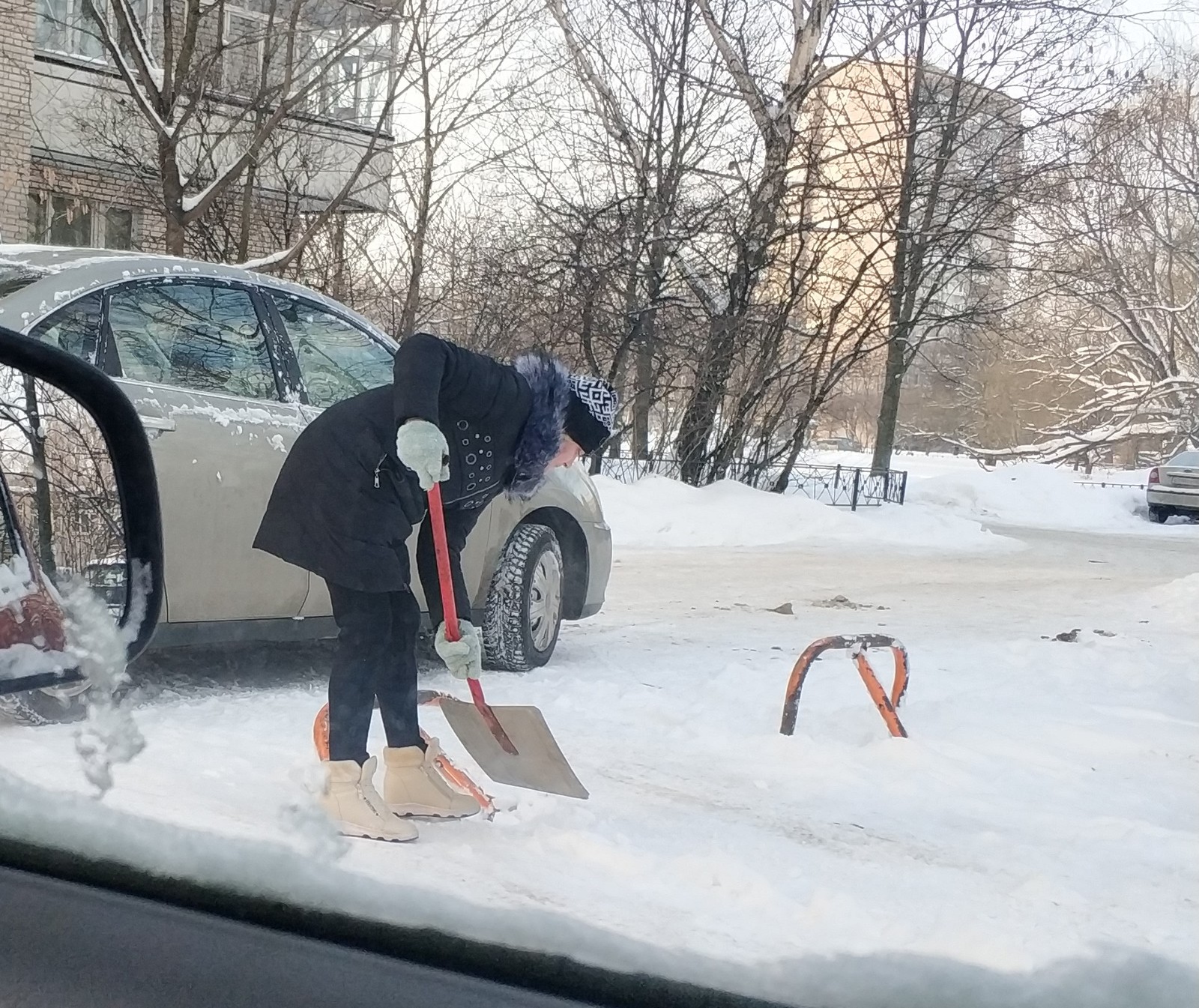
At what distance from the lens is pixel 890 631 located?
4.25 m

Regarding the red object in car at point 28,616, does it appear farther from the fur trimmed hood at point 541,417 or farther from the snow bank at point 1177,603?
the snow bank at point 1177,603

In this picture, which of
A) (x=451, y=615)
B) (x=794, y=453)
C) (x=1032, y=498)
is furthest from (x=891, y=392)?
(x=1032, y=498)

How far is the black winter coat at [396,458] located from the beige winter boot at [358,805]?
1.09 feet

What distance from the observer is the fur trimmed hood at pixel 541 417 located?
2154 mm

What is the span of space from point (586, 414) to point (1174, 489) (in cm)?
828

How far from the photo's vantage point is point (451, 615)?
2236mm

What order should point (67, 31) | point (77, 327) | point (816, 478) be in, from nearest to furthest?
1. point (77, 327)
2. point (816, 478)
3. point (67, 31)

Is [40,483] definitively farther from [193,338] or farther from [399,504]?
[193,338]

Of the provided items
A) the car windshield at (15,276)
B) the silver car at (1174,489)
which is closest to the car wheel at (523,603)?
the car windshield at (15,276)

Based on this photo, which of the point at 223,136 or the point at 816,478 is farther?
the point at 816,478

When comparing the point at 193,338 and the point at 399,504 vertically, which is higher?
the point at 193,338

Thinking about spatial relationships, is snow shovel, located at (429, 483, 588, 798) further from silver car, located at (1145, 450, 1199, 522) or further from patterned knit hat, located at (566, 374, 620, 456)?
silver car, located at (1145, 450, 1199, 522)

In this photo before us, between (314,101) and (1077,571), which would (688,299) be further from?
(1077,571)

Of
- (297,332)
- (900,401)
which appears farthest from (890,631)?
(297,332)
